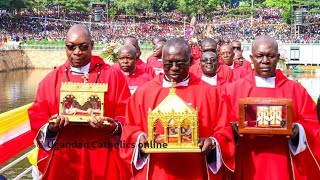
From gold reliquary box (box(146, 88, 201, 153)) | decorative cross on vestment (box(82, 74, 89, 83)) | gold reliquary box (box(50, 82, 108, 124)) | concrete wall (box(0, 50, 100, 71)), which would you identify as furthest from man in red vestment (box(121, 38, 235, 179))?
concrete wall (box(0, 50, 100, 71))

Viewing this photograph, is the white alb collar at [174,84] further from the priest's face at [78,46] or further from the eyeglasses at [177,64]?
the priest's face at [78,46]

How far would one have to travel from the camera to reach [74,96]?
4426 millimetres

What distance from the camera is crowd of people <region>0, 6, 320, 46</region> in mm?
54819

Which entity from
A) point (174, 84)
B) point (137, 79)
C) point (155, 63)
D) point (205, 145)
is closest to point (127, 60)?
point (137, 79)

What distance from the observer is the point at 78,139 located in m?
4.62

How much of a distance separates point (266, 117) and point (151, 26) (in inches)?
2349

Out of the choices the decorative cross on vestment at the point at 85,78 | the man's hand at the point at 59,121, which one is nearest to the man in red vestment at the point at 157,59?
the decorative cross on vestment at the point at 85,78

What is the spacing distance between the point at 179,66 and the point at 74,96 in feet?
2.96

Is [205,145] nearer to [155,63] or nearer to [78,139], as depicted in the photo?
[78,139]

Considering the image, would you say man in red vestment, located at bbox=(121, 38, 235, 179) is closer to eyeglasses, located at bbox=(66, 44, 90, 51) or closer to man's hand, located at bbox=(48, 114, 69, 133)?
man's hand, located at bbox=(48, 114, 69, 133)

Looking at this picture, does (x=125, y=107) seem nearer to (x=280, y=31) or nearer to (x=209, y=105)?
(x=209, y=105)

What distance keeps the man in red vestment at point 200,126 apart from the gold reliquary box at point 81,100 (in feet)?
0.96

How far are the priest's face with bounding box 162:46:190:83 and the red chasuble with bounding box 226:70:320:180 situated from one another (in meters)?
0.70

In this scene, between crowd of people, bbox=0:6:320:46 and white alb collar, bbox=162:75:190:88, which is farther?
crowd of people, bbox=0:6:320:46
